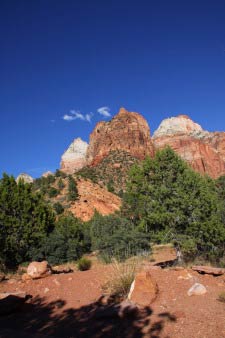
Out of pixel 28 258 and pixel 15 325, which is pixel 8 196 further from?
pixel 15 325

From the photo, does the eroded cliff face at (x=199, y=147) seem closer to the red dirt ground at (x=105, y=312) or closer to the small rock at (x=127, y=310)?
the red dirt ground at (x=105, y=312)

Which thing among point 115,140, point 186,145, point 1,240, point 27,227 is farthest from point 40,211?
point 186,145

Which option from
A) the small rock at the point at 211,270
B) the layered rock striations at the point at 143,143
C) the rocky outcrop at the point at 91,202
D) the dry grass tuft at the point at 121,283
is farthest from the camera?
the layered rock striations at the point at 143,143

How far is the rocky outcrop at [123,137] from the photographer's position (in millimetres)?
90125

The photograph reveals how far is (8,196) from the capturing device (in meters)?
20.2

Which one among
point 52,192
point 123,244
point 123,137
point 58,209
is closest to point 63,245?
point 123,244

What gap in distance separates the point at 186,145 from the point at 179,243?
375 feet

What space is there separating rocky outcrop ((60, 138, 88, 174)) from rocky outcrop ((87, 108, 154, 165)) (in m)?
42.7

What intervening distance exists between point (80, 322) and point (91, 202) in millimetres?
42866

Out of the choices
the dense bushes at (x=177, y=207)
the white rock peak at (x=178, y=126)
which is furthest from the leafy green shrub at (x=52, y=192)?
the white rock peak at (x=178, y=126)

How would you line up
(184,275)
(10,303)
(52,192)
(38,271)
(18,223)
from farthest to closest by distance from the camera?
(52,192) → (18,223) → (38,271) → (184,275) → (10,303)

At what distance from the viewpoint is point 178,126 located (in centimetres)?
15375

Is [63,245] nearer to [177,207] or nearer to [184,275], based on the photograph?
[177,207]

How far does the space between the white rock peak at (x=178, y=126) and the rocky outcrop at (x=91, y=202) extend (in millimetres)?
99199
